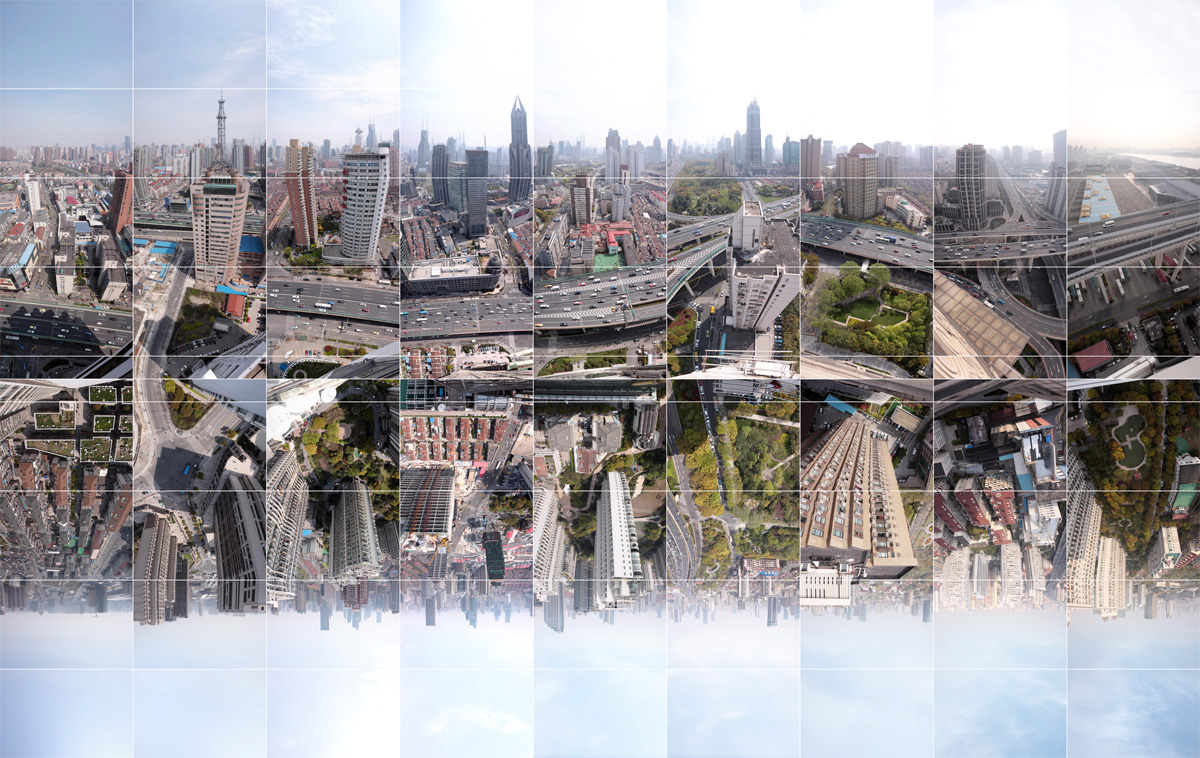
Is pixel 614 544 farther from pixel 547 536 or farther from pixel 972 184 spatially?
pixel 972 184

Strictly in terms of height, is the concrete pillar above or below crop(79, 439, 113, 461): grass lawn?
above

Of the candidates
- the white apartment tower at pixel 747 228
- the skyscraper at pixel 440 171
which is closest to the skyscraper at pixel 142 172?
the skyscraper at pixel 440 171

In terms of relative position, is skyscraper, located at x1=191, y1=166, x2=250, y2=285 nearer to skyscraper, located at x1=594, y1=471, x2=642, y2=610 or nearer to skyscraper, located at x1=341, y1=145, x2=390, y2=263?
skyscraper, located at x1=341, y1=145, x2=390, y2=263

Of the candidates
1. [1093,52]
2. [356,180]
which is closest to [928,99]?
[1093,52]

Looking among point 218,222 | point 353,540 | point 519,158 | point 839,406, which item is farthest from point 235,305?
point 839,406

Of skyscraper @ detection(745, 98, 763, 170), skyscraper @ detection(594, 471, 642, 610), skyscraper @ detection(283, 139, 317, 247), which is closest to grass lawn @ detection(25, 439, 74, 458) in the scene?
skyscraper @ detection(283, 139, 317, 247)

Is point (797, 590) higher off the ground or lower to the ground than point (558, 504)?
lower

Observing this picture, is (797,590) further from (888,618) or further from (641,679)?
(641,679)
